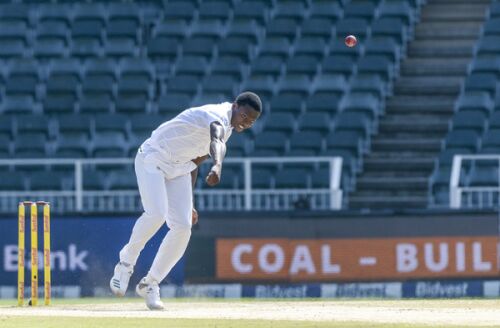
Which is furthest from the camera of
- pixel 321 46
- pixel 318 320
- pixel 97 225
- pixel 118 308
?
pixel 321 46

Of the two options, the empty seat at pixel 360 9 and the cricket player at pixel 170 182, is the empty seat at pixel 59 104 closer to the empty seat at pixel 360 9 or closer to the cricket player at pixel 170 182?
the empty seat at pixel 360 9

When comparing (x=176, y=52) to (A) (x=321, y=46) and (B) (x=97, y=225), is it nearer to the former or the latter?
(A) (x=321, y=46)

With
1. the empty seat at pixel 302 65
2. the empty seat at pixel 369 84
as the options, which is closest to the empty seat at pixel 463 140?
the empty seat at pixel 369 84

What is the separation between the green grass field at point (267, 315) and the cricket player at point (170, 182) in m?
0.32

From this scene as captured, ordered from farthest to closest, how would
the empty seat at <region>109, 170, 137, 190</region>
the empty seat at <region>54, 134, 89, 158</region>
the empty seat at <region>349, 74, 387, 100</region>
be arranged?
the empty seat at <region>349, 74, 387, 100</region>
the empty seat at <region>54, 134, 89, 158</region>
the empty seat at <region>109, 170, 137, 190</region>

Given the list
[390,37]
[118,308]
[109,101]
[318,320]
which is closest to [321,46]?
[390,37]

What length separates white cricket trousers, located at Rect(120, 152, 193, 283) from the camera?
12078 millimetres

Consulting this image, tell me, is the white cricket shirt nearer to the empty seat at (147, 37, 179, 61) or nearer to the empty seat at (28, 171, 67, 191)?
the empty seat at (28, 171, 67, 191)

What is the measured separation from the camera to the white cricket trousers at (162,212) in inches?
476

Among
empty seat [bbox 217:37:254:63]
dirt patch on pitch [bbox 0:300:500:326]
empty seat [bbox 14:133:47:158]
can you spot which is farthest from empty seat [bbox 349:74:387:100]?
dirt patch on pitch [bbox 0:300:500:326]

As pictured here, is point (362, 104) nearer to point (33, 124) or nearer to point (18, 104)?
point (33, 124)

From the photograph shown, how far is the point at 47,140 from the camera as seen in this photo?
850 inches

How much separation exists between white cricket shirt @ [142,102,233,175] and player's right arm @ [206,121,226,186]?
29 cm

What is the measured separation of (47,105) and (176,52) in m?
2.28
